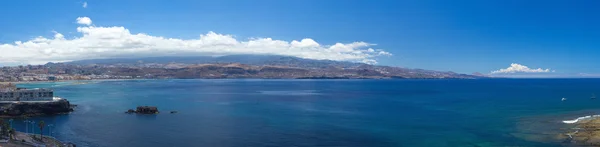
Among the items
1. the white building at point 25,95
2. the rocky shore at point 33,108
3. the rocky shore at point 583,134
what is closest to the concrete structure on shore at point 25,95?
the white building at point 25,95

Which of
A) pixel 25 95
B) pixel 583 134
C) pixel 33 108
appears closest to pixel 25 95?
pixel 25 95

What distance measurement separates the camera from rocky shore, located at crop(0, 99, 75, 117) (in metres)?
75.6

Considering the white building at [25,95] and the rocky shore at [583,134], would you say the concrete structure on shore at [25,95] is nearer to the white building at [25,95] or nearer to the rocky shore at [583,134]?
the white building at [25,95]

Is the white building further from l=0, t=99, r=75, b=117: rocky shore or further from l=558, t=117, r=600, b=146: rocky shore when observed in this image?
l=558, t=117, r=600, b=146: rocky shore

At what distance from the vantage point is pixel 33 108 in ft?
257

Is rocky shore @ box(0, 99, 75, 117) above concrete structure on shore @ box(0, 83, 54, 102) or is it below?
below

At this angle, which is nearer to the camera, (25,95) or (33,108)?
(33,108)

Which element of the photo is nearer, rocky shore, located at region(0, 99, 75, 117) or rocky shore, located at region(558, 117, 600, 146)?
rocky shore, located at region(558, 117, 600, 146)

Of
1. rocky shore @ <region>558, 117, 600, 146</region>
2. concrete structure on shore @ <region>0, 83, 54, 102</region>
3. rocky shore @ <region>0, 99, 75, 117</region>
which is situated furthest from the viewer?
concrete structure on shore @ <region>0, 83, 54, 102</region>

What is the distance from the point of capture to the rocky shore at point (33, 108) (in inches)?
2977

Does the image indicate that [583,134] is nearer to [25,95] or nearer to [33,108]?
[33,108]

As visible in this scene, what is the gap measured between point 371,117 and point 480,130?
848 inches

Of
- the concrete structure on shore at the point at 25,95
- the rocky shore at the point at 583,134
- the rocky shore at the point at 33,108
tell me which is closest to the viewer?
the rocky shore at the point at 583,134

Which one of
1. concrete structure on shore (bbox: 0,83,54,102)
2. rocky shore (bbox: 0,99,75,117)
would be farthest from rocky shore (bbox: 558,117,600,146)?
concrete structure on shore (bbox: 0,83,54,102)
